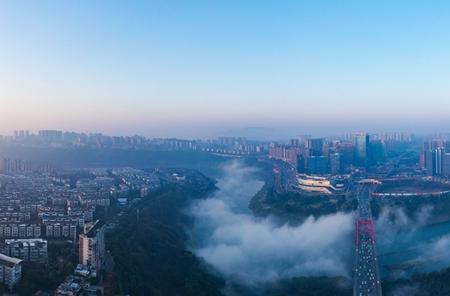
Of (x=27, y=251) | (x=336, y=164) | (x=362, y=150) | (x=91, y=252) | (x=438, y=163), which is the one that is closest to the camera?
(x=91, y=252)

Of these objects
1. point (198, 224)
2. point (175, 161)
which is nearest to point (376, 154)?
point (175, 161)

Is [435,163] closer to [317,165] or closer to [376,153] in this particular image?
[376,153]

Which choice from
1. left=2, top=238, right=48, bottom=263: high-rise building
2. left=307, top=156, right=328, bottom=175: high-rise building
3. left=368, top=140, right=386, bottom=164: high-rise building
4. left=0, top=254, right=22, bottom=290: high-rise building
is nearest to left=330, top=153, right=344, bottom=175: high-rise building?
left=307, top=156, right=328, bottom=175: high-rise building

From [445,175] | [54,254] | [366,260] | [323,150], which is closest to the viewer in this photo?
[54,254]

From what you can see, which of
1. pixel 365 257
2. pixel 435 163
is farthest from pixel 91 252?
pixel 435 163

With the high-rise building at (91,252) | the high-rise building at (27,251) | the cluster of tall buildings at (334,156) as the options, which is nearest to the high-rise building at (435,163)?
the cluster of tall buildings at (334,156)

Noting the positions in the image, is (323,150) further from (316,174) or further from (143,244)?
(143,244)
